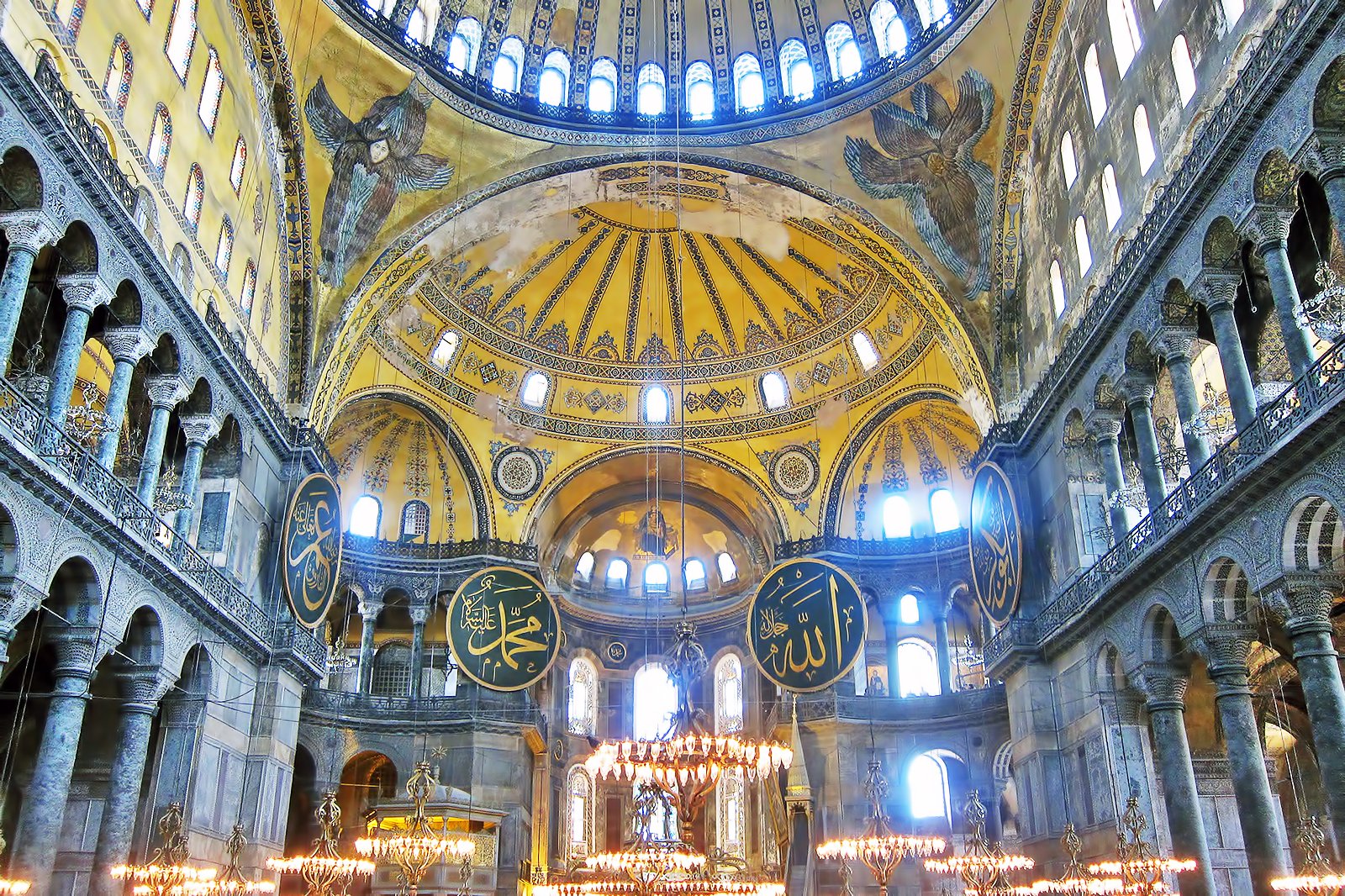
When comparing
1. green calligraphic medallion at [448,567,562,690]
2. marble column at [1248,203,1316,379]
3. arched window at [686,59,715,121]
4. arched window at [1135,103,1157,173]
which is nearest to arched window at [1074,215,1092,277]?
arched window at [1135,103,1157,173]

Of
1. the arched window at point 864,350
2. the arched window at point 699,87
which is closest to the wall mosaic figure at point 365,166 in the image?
the arched window at point 699,87

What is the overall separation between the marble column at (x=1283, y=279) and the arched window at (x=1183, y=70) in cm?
199

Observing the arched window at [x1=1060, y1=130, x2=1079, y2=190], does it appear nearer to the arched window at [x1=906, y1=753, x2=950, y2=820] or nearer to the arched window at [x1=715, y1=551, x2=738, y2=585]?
the arched window at [x1=906, y1=753, x2=950, y2=820]

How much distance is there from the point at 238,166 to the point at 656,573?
13.4 m

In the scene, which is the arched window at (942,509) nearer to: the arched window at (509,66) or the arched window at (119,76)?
the arched window at (509,66)

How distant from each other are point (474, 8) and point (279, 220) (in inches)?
206

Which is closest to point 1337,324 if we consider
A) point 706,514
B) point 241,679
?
point 241,679

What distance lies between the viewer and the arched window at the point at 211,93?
46.5 ft

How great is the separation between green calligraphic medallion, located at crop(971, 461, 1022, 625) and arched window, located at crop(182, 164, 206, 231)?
38.8ft

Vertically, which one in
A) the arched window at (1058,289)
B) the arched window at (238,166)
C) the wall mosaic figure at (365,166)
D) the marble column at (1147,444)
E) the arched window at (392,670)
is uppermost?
the wall mosaic figure at (365,166)

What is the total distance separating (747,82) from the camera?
19625 millimetres

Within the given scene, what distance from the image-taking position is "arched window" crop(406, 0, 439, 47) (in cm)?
1773

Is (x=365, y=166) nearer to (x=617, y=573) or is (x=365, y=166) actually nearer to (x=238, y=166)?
(x=238, y=166)

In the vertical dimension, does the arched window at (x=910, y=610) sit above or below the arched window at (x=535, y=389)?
below
